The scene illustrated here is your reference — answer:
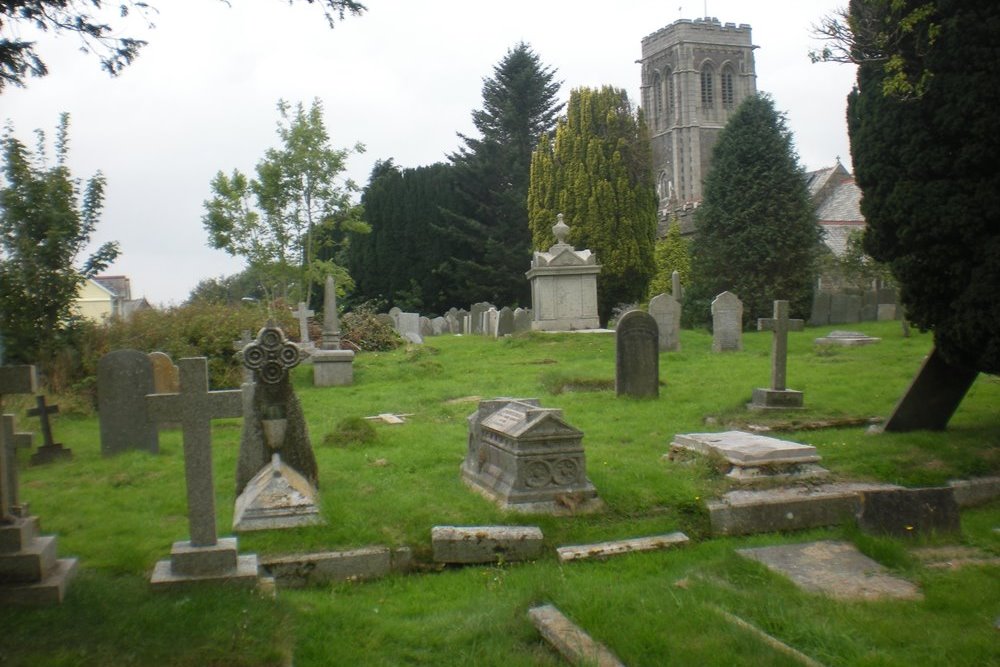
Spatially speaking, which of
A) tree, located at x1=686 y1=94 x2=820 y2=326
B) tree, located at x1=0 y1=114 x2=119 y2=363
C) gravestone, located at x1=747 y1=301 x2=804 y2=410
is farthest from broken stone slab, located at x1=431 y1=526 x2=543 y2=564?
tree, located at x1=686 y1=94 x2=820 y2=326

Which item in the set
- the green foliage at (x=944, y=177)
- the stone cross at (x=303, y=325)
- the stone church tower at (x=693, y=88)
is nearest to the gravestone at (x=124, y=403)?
the green foliage at (x=944, y=177)

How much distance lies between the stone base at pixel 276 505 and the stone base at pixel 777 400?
6.59 meters

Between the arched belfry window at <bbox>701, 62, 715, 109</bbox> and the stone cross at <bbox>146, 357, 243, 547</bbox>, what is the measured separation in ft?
241

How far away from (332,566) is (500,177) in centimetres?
3873

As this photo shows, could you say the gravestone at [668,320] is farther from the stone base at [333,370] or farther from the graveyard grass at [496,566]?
the stone base at [333,370]

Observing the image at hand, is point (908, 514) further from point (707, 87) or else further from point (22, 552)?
point (707, 87)

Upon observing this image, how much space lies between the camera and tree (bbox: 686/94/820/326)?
30.1 meters

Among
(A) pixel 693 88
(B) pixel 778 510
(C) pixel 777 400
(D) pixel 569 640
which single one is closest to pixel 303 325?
(C) pixel 777 400

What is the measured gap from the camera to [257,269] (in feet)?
101

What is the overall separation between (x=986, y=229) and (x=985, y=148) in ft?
2.65

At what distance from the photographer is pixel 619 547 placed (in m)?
6.64

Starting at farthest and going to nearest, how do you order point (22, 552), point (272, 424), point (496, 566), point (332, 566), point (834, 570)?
1. point (272, 424)
2. point (496, 566)
3. point (332, 566)
4. point (834, 570)
5. point (22, 552)

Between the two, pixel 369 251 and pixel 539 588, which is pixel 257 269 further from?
pixel 539 588

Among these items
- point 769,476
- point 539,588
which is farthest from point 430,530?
point 769,476
